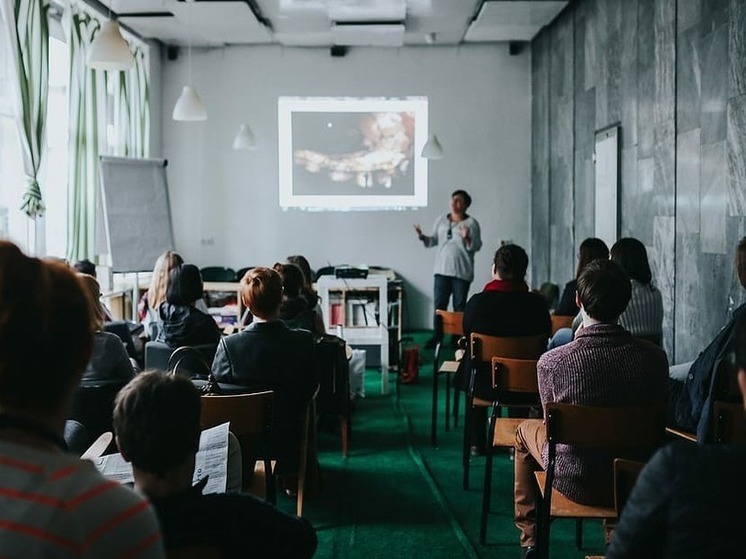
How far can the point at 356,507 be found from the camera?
13.3 feet

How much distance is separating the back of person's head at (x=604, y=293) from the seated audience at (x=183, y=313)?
2212 mm

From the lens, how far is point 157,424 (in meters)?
1.62

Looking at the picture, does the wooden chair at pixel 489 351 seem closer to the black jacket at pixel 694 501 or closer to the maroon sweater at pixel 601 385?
the maroon sweater at pixel 601 385

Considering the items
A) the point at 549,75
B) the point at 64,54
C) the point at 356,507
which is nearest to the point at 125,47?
the point at 64,54

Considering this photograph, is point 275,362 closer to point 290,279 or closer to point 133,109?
point 290,279

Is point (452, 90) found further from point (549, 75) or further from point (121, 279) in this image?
point (121, 279)

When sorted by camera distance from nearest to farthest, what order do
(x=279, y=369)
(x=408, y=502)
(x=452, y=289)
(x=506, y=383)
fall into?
(x=279, y=369)
(x=506, y=383)
(x=408, y=502)
(x=452, y=289)

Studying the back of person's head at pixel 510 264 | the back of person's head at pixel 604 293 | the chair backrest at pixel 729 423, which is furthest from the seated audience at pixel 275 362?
the chair backrest at pixel 729 423

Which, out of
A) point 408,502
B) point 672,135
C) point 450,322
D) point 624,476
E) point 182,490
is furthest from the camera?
point 672,135

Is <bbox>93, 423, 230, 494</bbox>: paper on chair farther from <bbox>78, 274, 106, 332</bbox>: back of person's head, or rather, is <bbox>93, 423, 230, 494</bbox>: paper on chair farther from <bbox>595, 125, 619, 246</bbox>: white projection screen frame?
<bbox>595, 125, 619, 246</bbox>: white projection screen frame

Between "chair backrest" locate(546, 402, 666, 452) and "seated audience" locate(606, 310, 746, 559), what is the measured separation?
44.0 inches

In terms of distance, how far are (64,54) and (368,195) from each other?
410 centimetres

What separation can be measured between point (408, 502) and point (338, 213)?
667cm

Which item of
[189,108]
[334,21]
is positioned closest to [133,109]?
[189,108]
